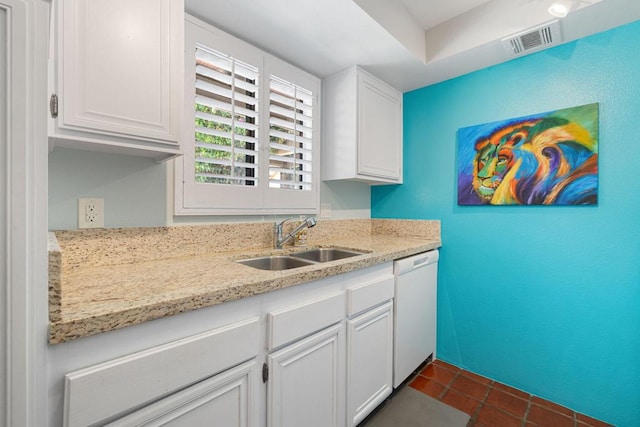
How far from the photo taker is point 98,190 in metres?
1.25

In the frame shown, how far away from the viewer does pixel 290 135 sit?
1968 millimetres

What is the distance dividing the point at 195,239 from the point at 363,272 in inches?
35.4

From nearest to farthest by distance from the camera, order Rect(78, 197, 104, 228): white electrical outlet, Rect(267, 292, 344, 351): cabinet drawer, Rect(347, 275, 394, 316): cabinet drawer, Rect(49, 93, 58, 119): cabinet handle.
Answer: Rect(49, 93, 58, 119): cabinet handle → Rect(267, 292, 344, 351): cabinet drawer → Rect(78, 197, 104, 228): white electrical outlet → Rect(347, 275, 394, 316): cabinet drawer

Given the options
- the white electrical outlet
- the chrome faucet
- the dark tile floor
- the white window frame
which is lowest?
the dark tile floor

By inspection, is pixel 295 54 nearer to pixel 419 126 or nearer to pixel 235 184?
pixel 235 184

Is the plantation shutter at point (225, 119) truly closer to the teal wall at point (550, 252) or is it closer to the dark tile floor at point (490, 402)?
the teal wall at point (550, 252)

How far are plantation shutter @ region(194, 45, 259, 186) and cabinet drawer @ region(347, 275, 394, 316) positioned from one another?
891 millimetres

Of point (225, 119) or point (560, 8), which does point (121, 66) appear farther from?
point (560, 8)

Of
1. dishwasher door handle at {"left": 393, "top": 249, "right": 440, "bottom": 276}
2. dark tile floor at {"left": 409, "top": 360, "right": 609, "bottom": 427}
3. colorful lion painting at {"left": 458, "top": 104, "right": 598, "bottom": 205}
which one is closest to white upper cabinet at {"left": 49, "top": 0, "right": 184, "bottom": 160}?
dishwasher door handle at {"left": 393, "top": 249, "right": 440, "bottom": 276}

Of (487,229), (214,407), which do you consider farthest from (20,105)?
(487,229)

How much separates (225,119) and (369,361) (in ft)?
5.04

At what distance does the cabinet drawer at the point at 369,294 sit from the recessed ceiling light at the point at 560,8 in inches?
65.2

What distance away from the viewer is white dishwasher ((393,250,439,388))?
5.86 feet

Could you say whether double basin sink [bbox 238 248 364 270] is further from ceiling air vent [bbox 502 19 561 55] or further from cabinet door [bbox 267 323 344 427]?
ceiling air vent [bbox 502 19 561 55]
